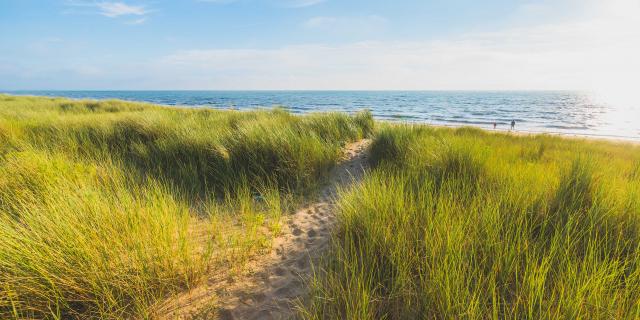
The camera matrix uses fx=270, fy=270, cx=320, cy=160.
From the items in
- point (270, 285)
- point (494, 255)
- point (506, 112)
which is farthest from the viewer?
point (506, 112)

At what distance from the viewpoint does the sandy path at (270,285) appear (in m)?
2.11

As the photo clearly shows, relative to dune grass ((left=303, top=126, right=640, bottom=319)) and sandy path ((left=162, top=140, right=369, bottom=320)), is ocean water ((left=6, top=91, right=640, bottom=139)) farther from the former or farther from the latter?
sandy path ((left=162, top=140, right=369, bottom=320))

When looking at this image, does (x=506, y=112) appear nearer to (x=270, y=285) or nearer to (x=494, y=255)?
(x=494, y=255)

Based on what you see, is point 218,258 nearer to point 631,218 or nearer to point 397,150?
point 631,218

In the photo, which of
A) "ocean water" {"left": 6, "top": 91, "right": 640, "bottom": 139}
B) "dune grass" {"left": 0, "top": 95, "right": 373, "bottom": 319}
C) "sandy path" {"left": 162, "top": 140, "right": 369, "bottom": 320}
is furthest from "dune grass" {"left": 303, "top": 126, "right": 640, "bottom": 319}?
"ocean water" {"left": 6, "top": 91, "right": 640, "bottom": 139}

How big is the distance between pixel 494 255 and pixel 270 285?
6.17 ft

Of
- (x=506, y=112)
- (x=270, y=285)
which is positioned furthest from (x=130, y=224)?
(x=506, y=112)

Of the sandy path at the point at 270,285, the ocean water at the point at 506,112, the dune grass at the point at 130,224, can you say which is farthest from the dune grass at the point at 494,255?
the ocean water at the point at 506,112

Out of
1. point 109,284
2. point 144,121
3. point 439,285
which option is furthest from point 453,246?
point 144,121

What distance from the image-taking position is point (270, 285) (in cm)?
247

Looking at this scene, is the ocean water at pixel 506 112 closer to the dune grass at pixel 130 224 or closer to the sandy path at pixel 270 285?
the dune grass at pixel 130 224

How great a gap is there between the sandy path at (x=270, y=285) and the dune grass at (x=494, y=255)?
10.7 inches

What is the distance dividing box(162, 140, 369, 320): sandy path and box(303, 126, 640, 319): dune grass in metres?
0.27

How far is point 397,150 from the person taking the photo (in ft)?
19.5
